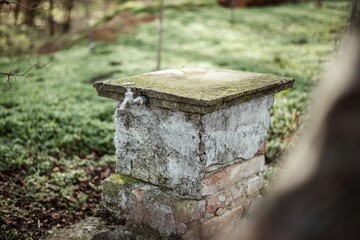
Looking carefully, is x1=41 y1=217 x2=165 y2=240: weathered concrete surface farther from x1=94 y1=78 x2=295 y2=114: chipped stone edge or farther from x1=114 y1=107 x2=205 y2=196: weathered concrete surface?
x1=94 y1=78 x2=295 y2=114: chipped stone edge

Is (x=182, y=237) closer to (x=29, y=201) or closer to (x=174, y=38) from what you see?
(x=29, y=201)

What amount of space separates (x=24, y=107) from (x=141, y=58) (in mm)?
4610

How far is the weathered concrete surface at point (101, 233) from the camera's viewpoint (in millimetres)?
3623

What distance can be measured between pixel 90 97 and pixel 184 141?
15.9 feet

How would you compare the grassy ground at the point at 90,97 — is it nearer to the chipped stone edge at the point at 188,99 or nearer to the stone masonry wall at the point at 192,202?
the stone masonry wall at the point at 192,202

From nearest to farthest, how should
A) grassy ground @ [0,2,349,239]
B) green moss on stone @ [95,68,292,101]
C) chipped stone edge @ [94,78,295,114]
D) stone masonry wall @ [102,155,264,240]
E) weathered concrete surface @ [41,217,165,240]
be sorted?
chipped stone edge @ [94,78,295,114] → green moss on stone @ [95,68,292,101] → stone masonry wall @ [102,155,264,240] → weathered concrete surface @ [41,217,165,240] → grassy ground @ [0,2,349,239]

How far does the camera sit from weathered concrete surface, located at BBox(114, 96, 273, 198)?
3373 mm

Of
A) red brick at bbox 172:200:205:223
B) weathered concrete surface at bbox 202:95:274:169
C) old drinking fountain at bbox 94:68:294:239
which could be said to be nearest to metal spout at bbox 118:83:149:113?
old drinking fountain at bbox 94:68:294:239

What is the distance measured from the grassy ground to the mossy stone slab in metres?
1.78

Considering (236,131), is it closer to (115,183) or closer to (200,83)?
(200,83)

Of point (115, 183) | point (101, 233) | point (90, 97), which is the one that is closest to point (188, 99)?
point (115, 183)

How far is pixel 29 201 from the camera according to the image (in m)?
4.71

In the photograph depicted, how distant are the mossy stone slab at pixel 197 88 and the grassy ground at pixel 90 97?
178cm

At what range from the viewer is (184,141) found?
3404 millimetres
